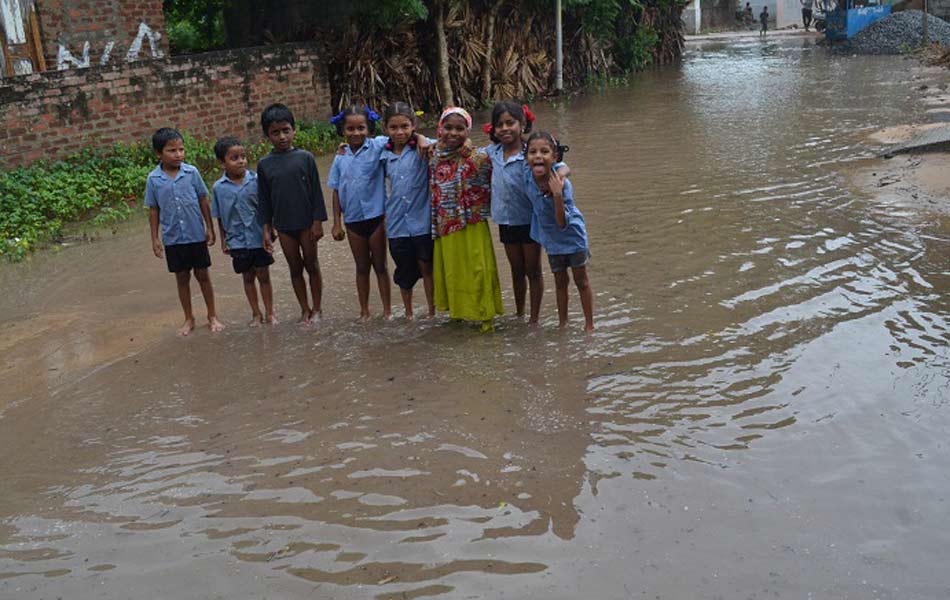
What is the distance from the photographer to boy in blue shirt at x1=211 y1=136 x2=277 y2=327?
6.25 meters

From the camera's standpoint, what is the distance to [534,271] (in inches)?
233

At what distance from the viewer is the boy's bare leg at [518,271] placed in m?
5.93

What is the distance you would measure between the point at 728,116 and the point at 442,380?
1133 cm

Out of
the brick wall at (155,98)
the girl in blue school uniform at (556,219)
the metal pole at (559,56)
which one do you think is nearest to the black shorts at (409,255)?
the girl in blue school uniform at (556,219)

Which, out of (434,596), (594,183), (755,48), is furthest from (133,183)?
(755,48)

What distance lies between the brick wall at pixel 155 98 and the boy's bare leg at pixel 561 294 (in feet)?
24.9

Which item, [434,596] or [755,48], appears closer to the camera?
[434,596]

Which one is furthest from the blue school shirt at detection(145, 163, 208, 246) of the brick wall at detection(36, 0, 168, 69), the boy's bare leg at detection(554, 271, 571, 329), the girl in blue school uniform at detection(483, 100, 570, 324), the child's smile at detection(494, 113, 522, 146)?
the brick wall at detection(36, 0, 168, 69)

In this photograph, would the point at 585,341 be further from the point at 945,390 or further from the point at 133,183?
the point at 133,183

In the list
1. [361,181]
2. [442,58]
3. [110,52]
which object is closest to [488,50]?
[442,58]

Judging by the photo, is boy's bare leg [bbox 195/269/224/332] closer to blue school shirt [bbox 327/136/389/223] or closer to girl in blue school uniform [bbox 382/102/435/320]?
Answer: blue school shirt [bbox 327/136/389/223]

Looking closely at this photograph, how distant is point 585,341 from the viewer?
5.65m

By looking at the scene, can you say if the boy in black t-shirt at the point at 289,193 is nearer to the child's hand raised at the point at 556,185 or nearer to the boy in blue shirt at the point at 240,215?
the boy in blue shirt at the point at 240,215

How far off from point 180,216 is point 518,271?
2.31m
